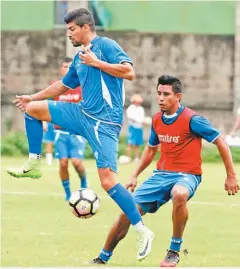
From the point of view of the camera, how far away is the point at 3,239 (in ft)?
47.1

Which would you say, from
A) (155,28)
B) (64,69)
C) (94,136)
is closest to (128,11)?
(155,28)

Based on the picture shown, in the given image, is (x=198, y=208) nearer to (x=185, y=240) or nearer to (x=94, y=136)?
(x=185, y=240)

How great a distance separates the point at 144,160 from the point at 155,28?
21747mm

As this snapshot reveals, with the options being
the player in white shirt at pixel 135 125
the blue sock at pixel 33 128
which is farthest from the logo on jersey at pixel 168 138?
the player in white shirt at pixel 135 125

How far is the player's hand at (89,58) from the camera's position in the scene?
11719 mm

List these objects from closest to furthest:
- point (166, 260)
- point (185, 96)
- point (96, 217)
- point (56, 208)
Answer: point (166, 260) < point (96, 217) < point (56, 208) < point (185, 96)

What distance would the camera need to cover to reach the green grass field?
41.3 feet

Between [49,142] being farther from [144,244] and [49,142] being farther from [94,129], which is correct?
[144,244]

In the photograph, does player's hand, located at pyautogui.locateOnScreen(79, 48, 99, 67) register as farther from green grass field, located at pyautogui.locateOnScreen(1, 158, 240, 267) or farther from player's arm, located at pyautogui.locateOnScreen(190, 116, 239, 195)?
green grass field, located at pyautogui.locateOnScreen(1, 158, 240, 267)

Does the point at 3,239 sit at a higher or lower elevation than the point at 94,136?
lower

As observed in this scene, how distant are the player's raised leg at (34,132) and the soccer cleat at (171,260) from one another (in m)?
1.69

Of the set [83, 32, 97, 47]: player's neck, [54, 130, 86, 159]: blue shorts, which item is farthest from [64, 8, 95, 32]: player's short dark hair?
[54, 130, 86, 159]: blue shorts

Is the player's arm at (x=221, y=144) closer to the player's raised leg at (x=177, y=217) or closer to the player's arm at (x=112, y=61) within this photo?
the player's raised leg at (x=177, y=217)

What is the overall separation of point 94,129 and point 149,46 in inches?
826
